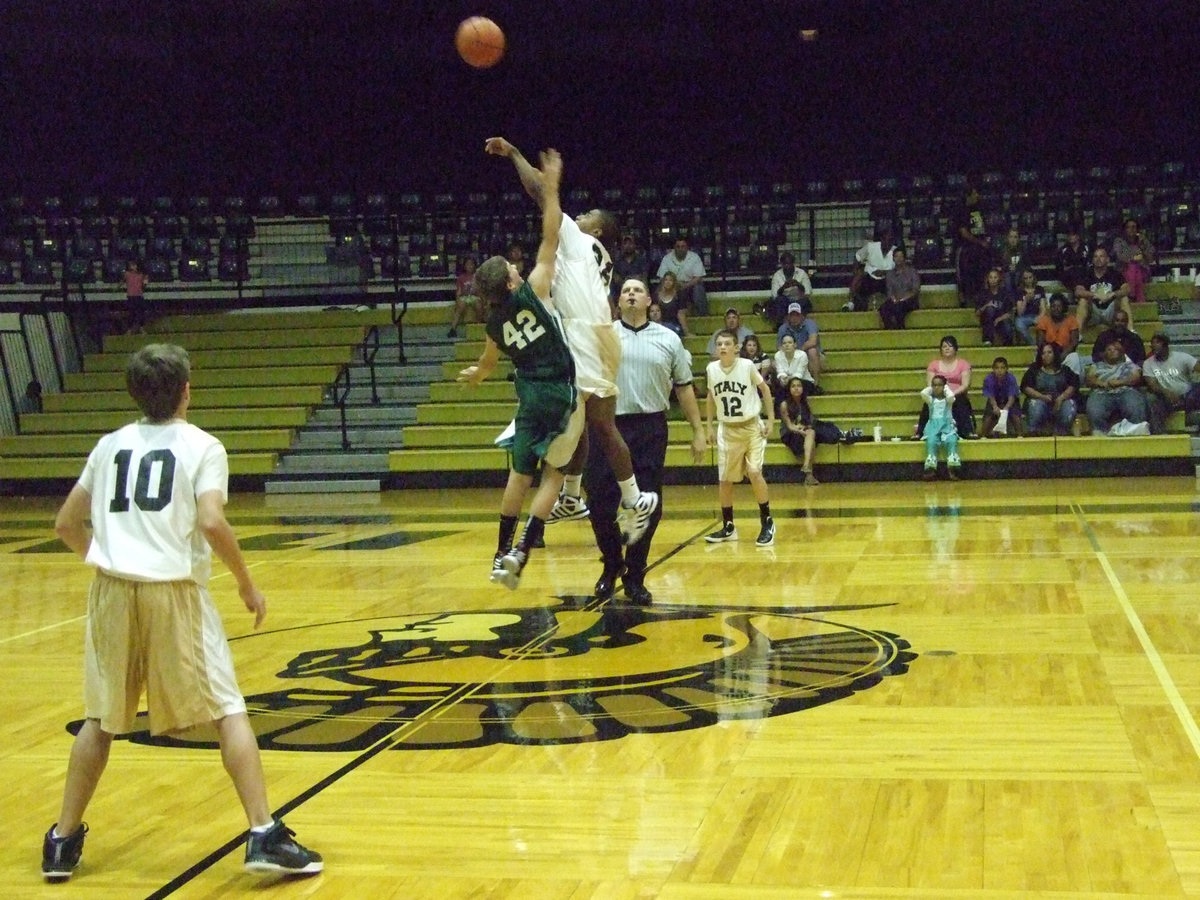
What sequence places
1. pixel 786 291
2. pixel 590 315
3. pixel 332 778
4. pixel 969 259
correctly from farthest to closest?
pixel 969 259
pixel 786 291
pixel 590 315
pixel 332 778

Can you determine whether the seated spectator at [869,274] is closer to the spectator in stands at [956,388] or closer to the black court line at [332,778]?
the spectator in stands at [956,388]

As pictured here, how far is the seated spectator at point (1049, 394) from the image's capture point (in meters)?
16.9

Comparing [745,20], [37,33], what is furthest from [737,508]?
[37,33]

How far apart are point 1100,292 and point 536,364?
43.0 ft

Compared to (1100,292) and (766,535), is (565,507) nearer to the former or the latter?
(766,535)

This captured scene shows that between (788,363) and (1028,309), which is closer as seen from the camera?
(788,363)

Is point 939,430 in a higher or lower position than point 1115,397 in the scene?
lower

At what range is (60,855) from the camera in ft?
12.3

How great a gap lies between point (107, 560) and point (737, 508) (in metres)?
10.4

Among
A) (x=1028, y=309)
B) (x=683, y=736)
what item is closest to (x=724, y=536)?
(x=683, y=736)

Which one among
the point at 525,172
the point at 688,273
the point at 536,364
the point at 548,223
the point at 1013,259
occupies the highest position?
the point at 1013,259

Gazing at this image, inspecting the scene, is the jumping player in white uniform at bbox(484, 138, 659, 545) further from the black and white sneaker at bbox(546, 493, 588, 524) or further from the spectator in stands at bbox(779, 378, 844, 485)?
the spectator in stands at bbox(779, 378, 844, 485)

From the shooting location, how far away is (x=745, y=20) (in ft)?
72.3

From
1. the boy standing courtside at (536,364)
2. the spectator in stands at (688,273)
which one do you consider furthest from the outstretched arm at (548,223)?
the spectator in stands at (688,273)
